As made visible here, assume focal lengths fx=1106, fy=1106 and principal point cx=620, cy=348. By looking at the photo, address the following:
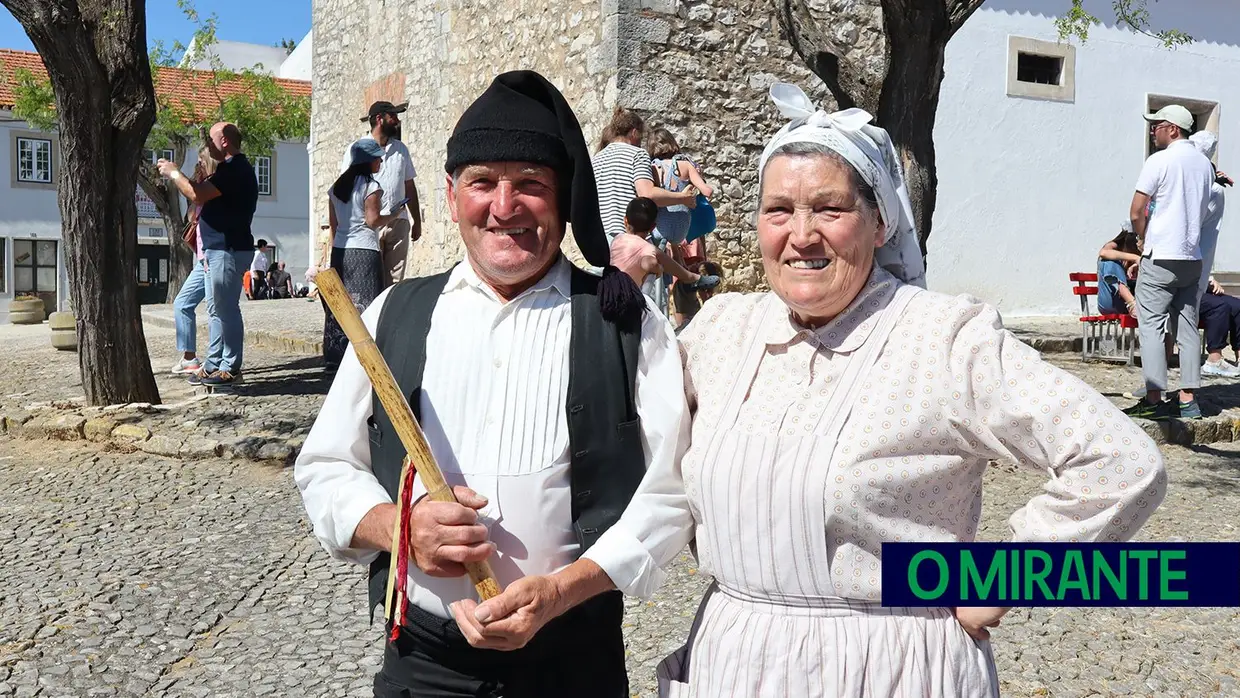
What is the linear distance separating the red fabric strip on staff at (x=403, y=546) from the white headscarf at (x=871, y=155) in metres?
0.80

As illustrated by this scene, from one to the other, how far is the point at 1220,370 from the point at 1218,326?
1.18ft

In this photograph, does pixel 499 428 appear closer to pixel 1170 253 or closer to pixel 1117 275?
pixel 1170 253

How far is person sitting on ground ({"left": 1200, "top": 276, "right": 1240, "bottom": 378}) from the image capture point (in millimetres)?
8930

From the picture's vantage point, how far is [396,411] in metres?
1.77

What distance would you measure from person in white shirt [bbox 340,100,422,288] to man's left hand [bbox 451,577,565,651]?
581 centimetres

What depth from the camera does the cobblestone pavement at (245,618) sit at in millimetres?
3203

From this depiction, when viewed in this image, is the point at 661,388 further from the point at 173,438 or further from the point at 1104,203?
the point at 1104,203

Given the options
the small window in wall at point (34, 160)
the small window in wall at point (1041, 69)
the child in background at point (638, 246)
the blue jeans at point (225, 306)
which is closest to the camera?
the child in background at point (638, 246)

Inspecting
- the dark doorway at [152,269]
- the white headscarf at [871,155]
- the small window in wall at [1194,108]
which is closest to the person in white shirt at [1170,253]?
the white headscarf at [871,155]

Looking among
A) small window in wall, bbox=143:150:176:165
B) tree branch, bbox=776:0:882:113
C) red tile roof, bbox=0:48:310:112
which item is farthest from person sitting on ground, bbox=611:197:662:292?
small window in wall, bbox=143:150:176:165

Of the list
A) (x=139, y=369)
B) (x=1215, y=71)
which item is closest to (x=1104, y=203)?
(x=1215, y=71)

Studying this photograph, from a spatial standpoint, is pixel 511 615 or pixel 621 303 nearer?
pixel 511 615

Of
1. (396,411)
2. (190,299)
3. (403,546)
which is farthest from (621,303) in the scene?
(190,299)

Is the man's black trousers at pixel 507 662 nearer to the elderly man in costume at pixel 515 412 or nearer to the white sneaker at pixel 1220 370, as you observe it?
the elderly man in costume at pixel 515 412
